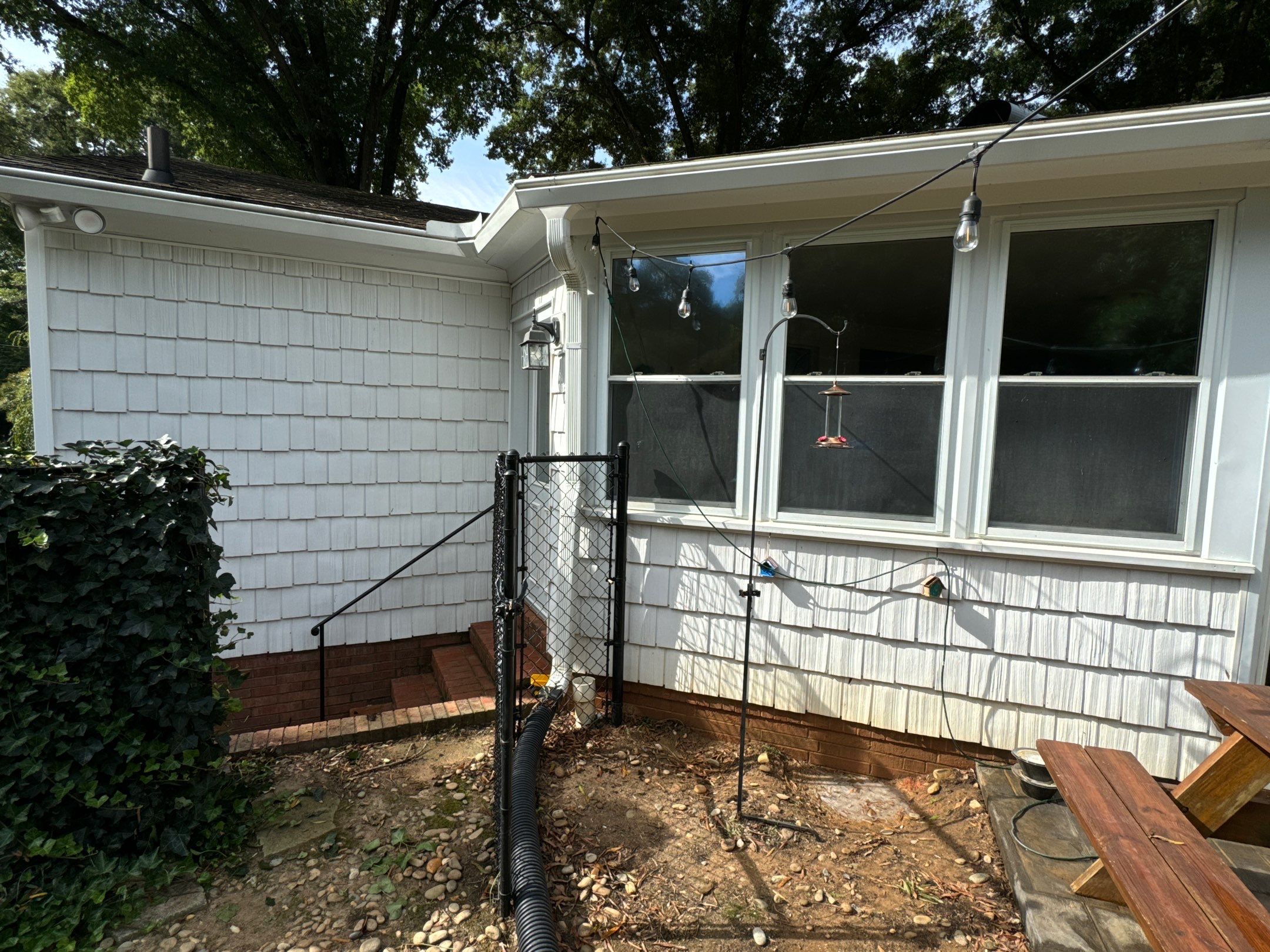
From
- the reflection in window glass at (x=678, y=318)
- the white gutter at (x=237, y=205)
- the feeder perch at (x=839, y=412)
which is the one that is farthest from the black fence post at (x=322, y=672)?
the feeder perch at (x=839, y=412)

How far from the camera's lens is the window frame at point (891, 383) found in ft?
9.39

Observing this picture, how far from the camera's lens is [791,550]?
10.3 feet

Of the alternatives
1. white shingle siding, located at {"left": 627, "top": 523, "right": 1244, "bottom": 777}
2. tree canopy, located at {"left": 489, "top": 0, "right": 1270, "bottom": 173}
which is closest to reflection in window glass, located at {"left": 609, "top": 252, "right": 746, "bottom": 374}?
white shingle siding, located at {"left": 627, "top": 523, "right": 1244, "bottom": 777}

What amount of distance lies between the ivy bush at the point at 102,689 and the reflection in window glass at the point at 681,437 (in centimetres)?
205

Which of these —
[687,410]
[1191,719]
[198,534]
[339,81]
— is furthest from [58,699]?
[339,81]

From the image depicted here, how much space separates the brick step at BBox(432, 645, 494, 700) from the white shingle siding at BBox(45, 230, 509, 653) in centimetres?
25

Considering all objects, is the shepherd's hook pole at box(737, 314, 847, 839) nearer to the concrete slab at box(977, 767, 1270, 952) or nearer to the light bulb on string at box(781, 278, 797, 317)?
the light bulb on string at box(781, 278, 797, 317)

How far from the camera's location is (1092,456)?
2.72m

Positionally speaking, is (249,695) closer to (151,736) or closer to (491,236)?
(151,736)

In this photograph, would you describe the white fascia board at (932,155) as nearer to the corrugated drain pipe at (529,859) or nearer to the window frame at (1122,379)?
the window frame at (1122,379)

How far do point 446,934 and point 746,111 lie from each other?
1362 centimetres

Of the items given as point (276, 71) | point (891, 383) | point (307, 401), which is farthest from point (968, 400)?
point (276, 71)

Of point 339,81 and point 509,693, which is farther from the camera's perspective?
point 339,81

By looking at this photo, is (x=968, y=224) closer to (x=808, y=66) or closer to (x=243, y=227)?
(x=243, y=227)
